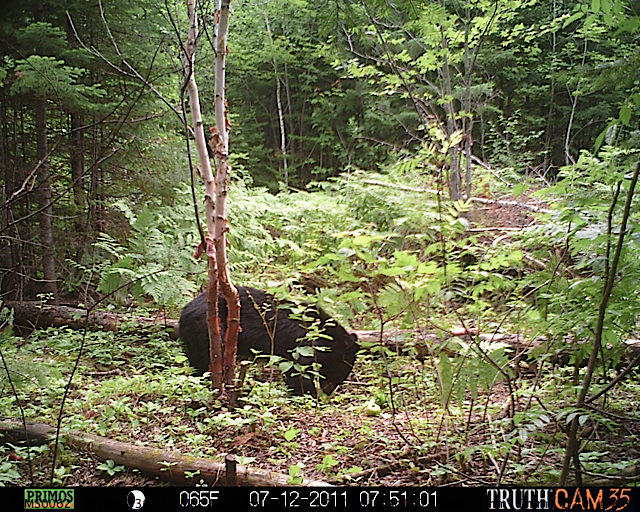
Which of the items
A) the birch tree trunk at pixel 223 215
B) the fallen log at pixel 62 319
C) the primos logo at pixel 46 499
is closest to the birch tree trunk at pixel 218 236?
the birch tree trunk at pixel 223 215

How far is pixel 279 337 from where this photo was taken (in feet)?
12.9

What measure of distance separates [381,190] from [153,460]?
4889 millimetres

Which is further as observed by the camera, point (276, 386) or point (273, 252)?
point (273, 252)

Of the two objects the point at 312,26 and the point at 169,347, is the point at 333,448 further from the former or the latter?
the point at 312,26

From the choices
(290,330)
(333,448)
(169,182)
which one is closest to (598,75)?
(333,448)

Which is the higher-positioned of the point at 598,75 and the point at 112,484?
the point at 598,75

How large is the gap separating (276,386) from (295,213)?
420 cm

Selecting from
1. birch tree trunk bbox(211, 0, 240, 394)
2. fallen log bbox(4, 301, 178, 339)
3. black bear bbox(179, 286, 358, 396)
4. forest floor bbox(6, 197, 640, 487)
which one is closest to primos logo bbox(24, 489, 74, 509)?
forest floor bbox(6, 197, 640, 487)

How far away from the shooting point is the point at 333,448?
2795 millimetres

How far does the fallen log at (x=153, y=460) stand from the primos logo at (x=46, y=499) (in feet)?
1.51

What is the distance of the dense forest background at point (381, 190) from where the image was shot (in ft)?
6.89

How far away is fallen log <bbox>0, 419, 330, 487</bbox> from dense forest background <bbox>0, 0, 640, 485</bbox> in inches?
14.8

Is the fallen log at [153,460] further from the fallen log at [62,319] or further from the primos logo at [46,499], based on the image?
the fallen log at [62,319]

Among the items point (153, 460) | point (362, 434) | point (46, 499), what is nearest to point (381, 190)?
point (362, 434)
